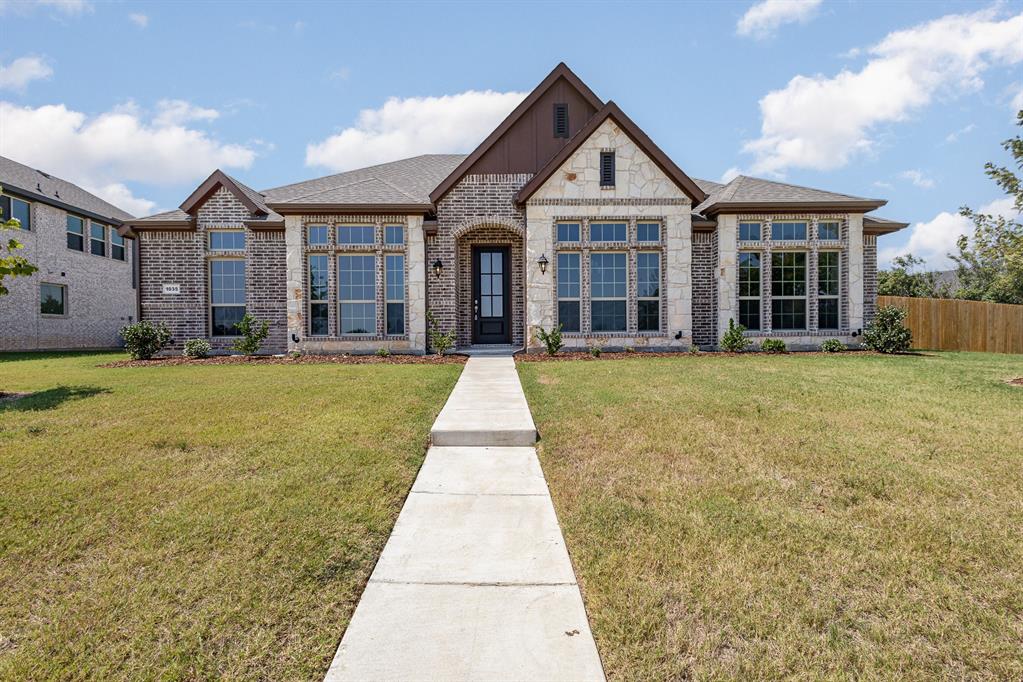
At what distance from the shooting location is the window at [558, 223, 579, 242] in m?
13.2

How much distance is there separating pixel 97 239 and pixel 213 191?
569 inches

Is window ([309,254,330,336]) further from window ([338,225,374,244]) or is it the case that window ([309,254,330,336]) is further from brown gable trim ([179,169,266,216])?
brown gable trim ([179,169,266,216])

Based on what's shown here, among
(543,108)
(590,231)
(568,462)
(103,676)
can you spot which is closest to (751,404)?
(568,462)

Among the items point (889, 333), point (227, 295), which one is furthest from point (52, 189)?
point (889, 333)

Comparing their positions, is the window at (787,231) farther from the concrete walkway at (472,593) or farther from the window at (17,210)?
the window at (17,210)

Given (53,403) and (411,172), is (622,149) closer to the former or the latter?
(411,172)

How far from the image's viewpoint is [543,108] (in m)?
13.9

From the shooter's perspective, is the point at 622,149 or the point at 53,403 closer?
the point at 53,403

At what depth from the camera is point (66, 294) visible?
21.9 meters

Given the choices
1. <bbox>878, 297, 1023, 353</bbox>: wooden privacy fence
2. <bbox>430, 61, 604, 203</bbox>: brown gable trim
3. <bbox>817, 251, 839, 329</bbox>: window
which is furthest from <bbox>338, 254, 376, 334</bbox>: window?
<bbox>878, 297, 1023, 353</bbox>: wooden privacy fence

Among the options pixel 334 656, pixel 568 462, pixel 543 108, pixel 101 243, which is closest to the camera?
pixel 334 656

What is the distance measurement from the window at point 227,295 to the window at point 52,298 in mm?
12047

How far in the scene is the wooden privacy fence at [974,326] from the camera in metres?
17.1

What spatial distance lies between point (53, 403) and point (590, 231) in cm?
1097
